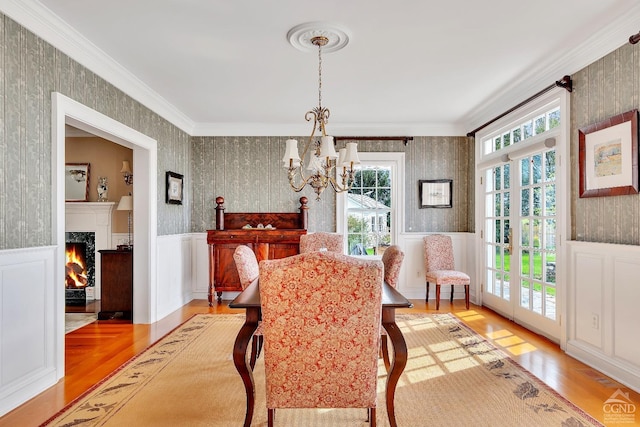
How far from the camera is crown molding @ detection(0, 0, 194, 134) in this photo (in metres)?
2.56

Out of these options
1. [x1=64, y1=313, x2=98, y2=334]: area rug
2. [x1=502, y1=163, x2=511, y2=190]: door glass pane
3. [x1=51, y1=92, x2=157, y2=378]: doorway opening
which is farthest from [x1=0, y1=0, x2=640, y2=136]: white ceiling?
[x1=64, y1=313, x2=98, y2=334]: area rug

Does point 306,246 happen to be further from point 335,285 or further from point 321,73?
point 335,285

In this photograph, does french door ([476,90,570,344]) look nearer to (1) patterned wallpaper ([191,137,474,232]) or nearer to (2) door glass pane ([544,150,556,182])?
(2) door glass pane ([544,150,556,182])

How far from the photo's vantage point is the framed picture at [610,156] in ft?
9.11

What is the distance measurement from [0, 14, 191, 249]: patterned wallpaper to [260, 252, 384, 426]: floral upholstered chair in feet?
5.93

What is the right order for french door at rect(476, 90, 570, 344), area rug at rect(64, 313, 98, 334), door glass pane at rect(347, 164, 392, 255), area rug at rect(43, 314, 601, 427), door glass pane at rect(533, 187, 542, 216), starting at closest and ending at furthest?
area rug at rect(43, 314, 601, 427), french door at rect(476, 90, 570, 344), door glass pane at rect(533, 187, 542, 216), area rug at rect(64, 313, 98, 334), door glass pane at rect(347, 164, 392, 255)

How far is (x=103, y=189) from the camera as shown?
5727mm

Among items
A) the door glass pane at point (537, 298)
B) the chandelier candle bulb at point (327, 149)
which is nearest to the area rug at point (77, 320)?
the chandelier candle bulb at point (327, 149)

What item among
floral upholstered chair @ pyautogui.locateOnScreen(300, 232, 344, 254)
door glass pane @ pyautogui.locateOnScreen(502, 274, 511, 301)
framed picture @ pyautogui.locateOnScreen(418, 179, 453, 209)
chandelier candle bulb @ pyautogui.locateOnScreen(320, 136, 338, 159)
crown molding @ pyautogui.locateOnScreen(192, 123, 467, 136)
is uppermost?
crown molding @ pyautogui.locateOnScreen(192, 123, 467, 136)

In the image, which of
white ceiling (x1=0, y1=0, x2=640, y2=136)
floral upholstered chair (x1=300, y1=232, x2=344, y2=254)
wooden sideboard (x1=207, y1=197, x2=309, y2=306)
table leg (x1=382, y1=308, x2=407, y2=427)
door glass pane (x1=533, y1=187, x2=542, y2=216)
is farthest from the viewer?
wooden sideboard (x1=207, y1=197, x2=309, y2=306)

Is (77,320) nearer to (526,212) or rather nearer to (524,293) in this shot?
(524,293)

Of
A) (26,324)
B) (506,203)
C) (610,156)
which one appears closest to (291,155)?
(26,324)

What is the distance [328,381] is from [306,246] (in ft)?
7.91

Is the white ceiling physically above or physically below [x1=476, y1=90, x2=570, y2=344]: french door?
above
